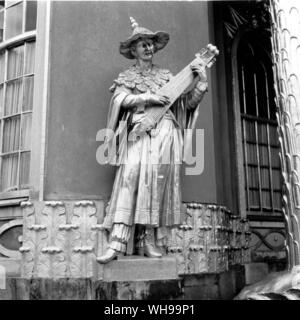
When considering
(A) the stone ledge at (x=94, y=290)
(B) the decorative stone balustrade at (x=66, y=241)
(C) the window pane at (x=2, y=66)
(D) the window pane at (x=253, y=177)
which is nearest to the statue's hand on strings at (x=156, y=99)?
(B) the decorative stone balustrade at (x=66, y=241)

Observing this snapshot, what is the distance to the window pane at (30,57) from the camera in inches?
270

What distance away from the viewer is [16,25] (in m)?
7.13

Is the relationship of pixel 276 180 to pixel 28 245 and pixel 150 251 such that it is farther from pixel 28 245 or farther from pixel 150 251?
pixel 28 245

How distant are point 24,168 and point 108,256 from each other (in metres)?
2.01

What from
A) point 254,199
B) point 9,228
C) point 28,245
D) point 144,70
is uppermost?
point 144,70

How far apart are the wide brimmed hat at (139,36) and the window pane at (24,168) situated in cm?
195

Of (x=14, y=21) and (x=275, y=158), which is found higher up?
(x=14, y=21)

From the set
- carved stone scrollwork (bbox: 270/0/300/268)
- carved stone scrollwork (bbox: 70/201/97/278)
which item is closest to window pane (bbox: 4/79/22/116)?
carved stone scrollwork (bbox: 70/201/97/278)

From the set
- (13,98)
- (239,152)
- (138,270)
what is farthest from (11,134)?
(239,152)

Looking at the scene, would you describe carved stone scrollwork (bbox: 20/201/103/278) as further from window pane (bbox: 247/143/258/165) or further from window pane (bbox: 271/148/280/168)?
window pane (bbox: 271/148/280/168)

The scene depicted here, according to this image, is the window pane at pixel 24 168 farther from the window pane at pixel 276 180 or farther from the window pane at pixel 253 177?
the window pane at pixel 276 180

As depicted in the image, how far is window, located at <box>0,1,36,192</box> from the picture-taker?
6.52 m

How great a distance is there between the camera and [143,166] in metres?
5.30

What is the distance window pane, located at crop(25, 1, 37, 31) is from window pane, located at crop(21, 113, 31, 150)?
133 cm
